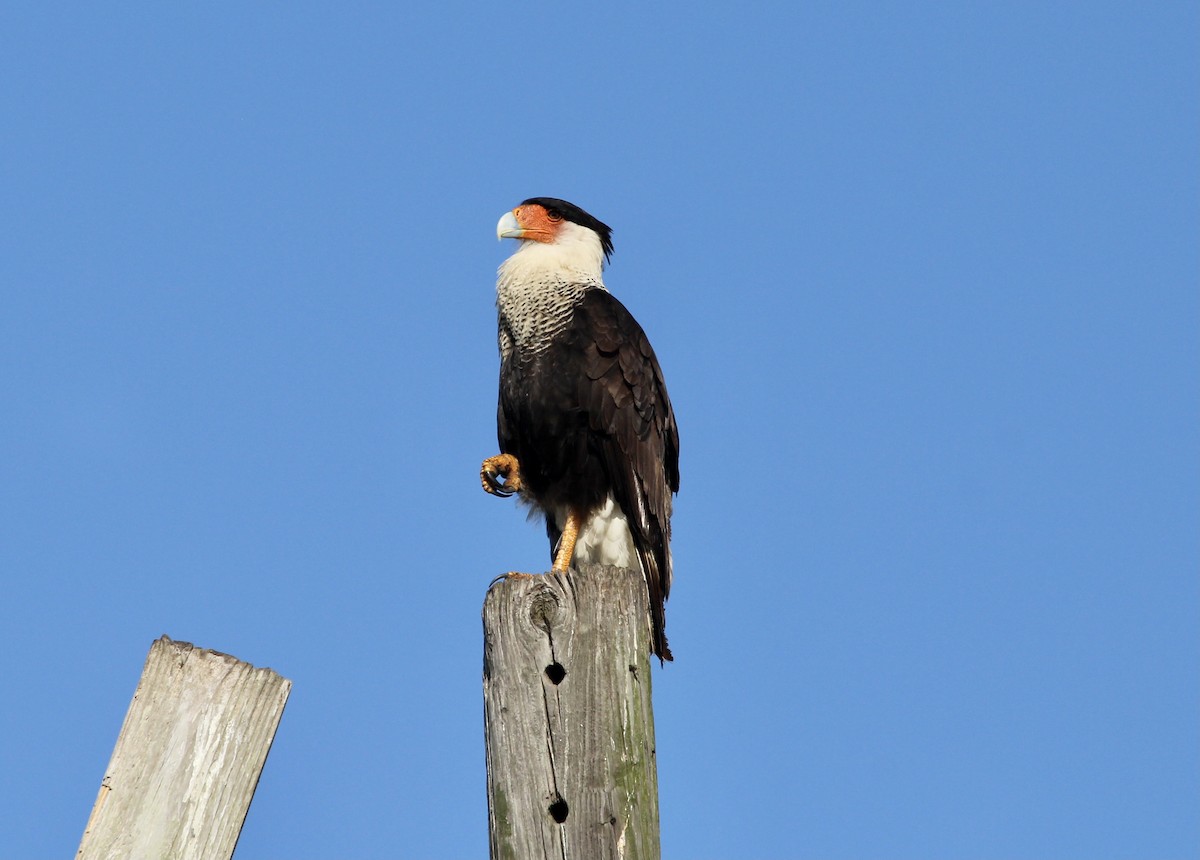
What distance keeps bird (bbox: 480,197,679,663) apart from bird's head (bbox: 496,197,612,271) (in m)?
0.54

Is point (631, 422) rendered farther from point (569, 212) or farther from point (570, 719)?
point (570, 719)

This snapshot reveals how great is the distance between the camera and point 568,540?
5.76 metres

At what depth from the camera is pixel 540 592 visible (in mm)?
3328

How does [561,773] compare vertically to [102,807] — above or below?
above

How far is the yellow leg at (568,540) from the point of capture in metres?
5.74

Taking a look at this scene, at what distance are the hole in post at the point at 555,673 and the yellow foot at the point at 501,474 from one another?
7.84 ft

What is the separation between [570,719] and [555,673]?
0.14 metres

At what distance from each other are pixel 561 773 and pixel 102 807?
3.30 ft

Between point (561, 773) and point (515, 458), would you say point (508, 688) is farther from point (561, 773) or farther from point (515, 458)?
point (515, 458)

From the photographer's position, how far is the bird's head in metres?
6.58

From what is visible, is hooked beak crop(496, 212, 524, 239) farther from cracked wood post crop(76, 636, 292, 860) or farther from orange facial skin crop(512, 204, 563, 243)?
cracked wood post crop(76, 636, 292, 860)

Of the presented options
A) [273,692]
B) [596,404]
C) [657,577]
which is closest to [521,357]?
[596,404]

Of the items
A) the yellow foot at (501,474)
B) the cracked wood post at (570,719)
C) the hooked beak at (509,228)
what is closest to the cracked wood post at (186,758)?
the cracked wood post at (570,719)

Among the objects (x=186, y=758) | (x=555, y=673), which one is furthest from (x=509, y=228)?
(x=186, y=758)
